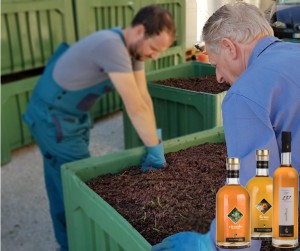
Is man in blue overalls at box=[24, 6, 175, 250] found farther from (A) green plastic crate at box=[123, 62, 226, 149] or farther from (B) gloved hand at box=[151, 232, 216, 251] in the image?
(B) gloved hand at box=[151, 232, 216, 251]

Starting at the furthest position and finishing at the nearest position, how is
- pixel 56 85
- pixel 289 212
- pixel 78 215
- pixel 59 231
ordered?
pixel 59 231 → pixel 56 85 → pixel 78 215 → pixel 289 212

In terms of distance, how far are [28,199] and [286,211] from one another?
2.87m

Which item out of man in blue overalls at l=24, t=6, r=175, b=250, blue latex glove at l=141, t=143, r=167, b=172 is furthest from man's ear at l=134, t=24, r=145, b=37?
blue latex glove at l=141, t=143, r=167, b=172

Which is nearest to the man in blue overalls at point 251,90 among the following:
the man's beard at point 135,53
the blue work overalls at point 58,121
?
the man's beard at point 135,53

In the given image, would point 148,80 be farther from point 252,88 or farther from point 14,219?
point 252,88

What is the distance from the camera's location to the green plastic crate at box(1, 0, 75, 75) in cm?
340

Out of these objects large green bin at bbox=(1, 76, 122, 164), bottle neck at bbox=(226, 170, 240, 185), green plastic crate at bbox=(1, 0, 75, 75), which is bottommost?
large green bin at bbox=(1, 76, 122, 164)

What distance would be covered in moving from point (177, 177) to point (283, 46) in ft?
3.51

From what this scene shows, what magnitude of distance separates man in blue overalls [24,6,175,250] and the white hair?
115cm

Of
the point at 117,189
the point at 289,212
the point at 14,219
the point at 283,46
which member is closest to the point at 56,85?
the point at 117,189

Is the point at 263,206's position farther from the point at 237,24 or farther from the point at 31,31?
the point at 31,31

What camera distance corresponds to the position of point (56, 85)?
7.04 ft

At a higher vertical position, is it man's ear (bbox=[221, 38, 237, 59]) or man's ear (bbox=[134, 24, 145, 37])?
man's ear (bbox=[221, 38, 237, 59])

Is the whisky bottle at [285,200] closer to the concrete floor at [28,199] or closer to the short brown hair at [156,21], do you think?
the short brown hair at [156,21]
